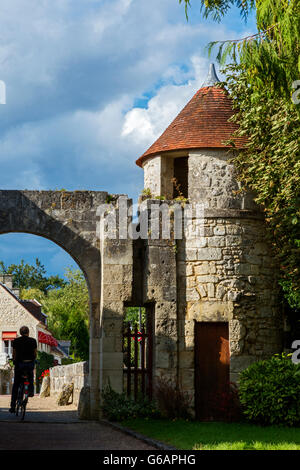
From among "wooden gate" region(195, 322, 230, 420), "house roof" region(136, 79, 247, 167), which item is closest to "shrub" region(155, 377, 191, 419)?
"wooden gate" region(195, 322, 230, 420)

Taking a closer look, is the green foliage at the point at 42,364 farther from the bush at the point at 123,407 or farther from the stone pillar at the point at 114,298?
the bush at the point at 123,407

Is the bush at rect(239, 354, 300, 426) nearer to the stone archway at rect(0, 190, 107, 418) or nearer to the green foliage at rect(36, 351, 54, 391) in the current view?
the stone archway at rect(0, 190, 107, 418)

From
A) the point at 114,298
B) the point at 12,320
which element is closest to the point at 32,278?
the point at 12,320

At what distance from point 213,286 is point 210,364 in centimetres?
139

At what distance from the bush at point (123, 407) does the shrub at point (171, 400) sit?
0.55 feet

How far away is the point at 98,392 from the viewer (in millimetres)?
12609

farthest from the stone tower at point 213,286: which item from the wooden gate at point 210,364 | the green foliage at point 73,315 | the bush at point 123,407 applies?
the green foliage at point 73,315

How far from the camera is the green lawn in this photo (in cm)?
743

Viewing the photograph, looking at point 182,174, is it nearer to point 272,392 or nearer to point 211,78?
point 211,78

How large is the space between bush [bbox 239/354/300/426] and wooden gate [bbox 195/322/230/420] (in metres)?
0.81

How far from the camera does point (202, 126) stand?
1333 centimetres

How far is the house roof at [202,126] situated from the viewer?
510 inches
